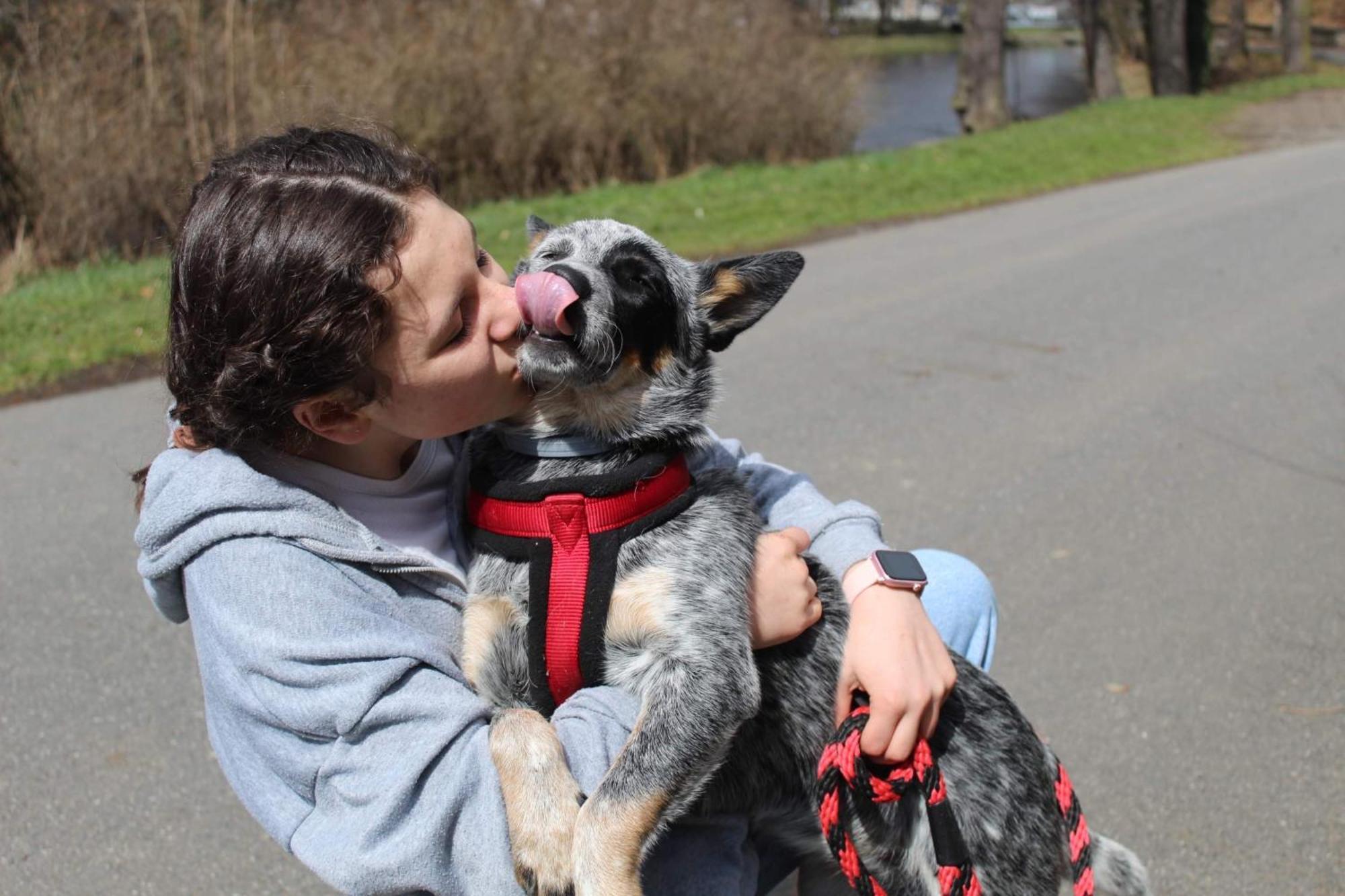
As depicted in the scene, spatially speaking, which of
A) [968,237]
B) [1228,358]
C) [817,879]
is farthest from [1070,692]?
[968,237]

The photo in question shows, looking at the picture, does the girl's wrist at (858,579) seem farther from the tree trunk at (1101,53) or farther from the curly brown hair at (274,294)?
the tree trunk at (1101,53)

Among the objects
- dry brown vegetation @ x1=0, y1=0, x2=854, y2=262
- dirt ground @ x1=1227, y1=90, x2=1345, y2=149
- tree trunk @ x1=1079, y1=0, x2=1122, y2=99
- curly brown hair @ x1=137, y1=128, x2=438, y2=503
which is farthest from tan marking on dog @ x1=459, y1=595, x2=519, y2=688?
tree trunk @ x1=1079, y1=0, x2=1122, y2=99

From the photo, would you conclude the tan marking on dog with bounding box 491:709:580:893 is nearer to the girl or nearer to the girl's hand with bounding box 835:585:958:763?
the girl

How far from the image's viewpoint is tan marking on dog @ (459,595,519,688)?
7.15 ft

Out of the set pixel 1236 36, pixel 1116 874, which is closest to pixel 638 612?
pixel 1116 874

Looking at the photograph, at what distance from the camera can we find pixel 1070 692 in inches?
163

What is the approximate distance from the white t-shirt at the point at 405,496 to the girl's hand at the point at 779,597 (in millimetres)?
544

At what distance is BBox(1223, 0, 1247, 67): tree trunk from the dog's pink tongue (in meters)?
38.0

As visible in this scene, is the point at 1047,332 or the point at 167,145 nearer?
the point at 1047,332

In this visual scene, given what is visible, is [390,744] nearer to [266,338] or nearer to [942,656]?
[266,338]

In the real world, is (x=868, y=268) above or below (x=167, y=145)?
below

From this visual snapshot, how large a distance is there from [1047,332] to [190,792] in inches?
241

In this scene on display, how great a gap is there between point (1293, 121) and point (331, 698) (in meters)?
22.5

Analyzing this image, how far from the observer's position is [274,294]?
6.31 feet
